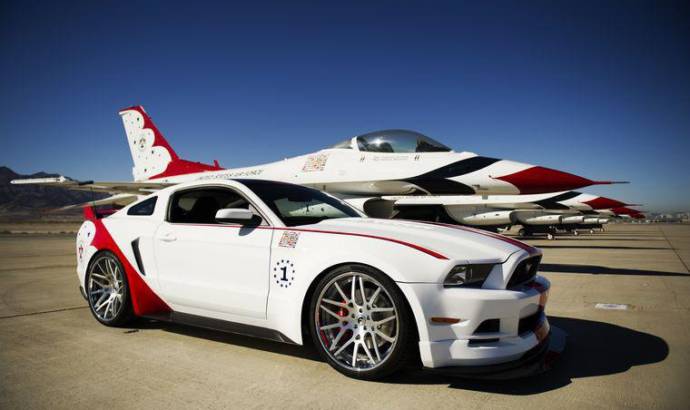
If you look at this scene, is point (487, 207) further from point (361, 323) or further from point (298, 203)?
point (361, 323)

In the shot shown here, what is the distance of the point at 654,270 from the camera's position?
8.28 meters

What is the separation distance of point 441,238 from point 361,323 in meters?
A: 0.78

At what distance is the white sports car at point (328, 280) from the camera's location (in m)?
2.45

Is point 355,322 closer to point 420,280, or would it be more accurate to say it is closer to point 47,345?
point 420,280

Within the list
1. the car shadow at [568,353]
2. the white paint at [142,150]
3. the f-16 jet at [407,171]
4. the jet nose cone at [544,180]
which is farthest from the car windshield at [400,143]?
the white paint at [142,150]

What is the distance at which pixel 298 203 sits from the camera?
3832 millimetres

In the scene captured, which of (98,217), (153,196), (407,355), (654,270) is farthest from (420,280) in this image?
(654,270)

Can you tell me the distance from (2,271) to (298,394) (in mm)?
8144

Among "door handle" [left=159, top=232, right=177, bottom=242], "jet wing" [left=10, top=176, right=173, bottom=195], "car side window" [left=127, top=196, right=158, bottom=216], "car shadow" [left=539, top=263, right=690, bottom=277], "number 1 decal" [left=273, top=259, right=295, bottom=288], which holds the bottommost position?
"car shadow" [left=539, top=263, right=690, bottom=277]

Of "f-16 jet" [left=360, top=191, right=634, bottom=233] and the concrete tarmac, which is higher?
"f-16 jet" [left=360, top=191, right=634, bottom=233]

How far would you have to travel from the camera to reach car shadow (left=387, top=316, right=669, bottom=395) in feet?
8.27

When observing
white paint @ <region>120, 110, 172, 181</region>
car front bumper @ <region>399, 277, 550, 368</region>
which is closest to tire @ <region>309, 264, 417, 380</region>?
car front bumper @ <region>399, 277, 550, 368</region>

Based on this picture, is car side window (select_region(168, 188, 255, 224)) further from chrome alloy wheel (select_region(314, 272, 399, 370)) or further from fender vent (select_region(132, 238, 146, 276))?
chrome alloy wheel (select_region(314, 272, 399, 370))

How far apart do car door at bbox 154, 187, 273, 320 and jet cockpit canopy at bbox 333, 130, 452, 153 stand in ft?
22.1
